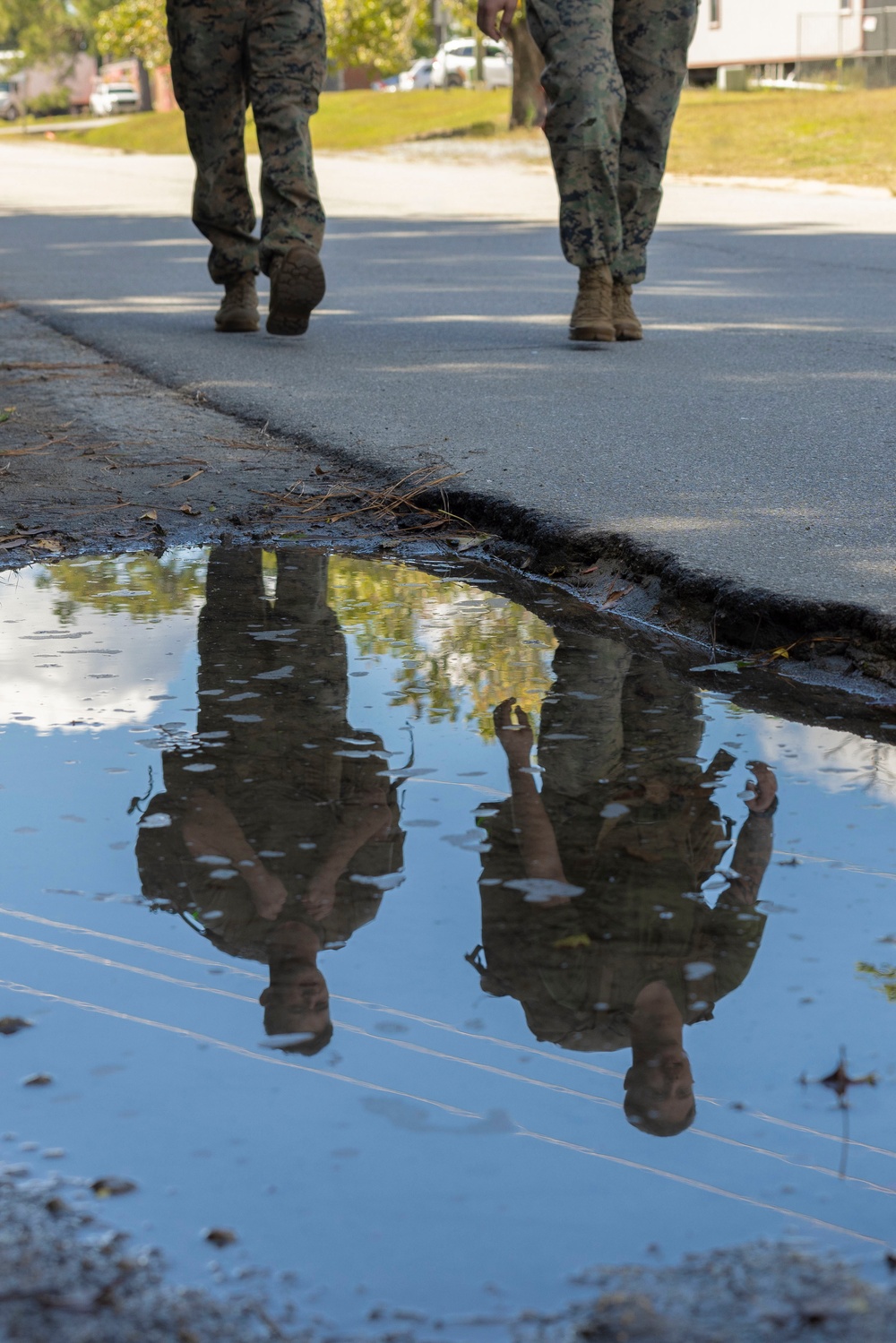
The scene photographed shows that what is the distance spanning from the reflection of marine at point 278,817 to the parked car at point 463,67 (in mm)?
41788

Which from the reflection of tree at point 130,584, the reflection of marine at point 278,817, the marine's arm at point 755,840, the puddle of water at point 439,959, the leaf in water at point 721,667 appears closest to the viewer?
the puddle of water at point 439,959

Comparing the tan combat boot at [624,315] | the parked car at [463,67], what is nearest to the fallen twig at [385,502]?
the tan combat boot at [624,315]

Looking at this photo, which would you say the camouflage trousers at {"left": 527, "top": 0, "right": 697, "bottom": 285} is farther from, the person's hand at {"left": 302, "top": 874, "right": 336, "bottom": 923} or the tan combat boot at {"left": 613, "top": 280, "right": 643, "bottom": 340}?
the person's hand at {"left": 302, "top": 874, "right": 336, "bottom": 923}

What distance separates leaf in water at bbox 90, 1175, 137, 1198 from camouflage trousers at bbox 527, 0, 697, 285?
424 cm

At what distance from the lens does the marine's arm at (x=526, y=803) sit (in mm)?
1791

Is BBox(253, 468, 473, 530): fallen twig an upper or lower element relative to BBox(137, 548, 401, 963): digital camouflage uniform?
upper

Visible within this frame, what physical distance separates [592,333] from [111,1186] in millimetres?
4583

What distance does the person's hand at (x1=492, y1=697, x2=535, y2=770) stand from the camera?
213 centimetres

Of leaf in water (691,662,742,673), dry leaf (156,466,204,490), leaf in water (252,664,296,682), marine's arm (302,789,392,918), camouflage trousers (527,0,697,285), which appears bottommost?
leaf in water (691,662,742,673)

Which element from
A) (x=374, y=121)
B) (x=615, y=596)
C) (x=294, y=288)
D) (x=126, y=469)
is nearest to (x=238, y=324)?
(x=294, y=288)

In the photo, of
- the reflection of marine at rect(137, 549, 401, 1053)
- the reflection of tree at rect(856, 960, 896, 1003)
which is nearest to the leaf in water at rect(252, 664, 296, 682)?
the reflection of marine at rect(137, 549, 401, 1053)

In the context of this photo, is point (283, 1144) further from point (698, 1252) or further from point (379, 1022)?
point (698, 1252)

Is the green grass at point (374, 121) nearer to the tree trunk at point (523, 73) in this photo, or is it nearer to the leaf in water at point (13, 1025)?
the tree trunk at point (523, 73)

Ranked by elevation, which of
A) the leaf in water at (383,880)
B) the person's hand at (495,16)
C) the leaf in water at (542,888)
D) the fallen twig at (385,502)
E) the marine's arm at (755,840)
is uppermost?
the person's hand at (495,16)
